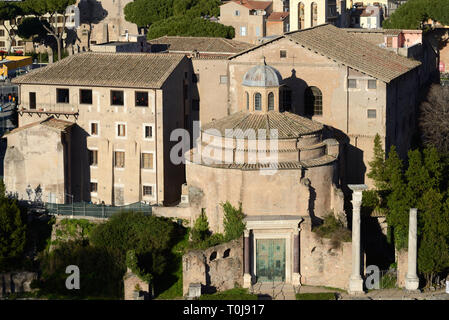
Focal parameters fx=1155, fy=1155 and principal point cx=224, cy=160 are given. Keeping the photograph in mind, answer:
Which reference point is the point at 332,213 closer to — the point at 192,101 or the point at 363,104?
the point at 363,104

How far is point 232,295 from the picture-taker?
4541 centimetres

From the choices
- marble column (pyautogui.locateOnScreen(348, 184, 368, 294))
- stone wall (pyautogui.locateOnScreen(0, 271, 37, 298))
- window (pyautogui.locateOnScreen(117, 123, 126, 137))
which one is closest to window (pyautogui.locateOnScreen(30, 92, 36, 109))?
window (pyautogui.locateOnScreen(117, 123, 126, 137))

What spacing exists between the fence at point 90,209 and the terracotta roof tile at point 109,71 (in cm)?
547

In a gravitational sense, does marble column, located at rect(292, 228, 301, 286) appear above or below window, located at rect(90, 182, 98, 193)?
below

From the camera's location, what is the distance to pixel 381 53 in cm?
5759

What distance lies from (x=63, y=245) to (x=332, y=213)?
1133 centimetres

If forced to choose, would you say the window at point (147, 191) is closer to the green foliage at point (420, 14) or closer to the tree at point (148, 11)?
the green foliage at point (420, 14)

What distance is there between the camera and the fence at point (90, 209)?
49941 millimetres

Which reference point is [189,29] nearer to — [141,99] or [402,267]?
[141,99]

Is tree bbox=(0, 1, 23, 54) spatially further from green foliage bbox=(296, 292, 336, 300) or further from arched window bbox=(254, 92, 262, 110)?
green foliage bbox=(296, 292, 336, 300)

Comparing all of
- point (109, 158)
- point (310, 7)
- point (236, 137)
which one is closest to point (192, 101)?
point (109, 158)

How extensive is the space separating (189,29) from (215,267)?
42.3 m

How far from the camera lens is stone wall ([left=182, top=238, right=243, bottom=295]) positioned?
150ft

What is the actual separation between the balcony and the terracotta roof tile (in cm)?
111
